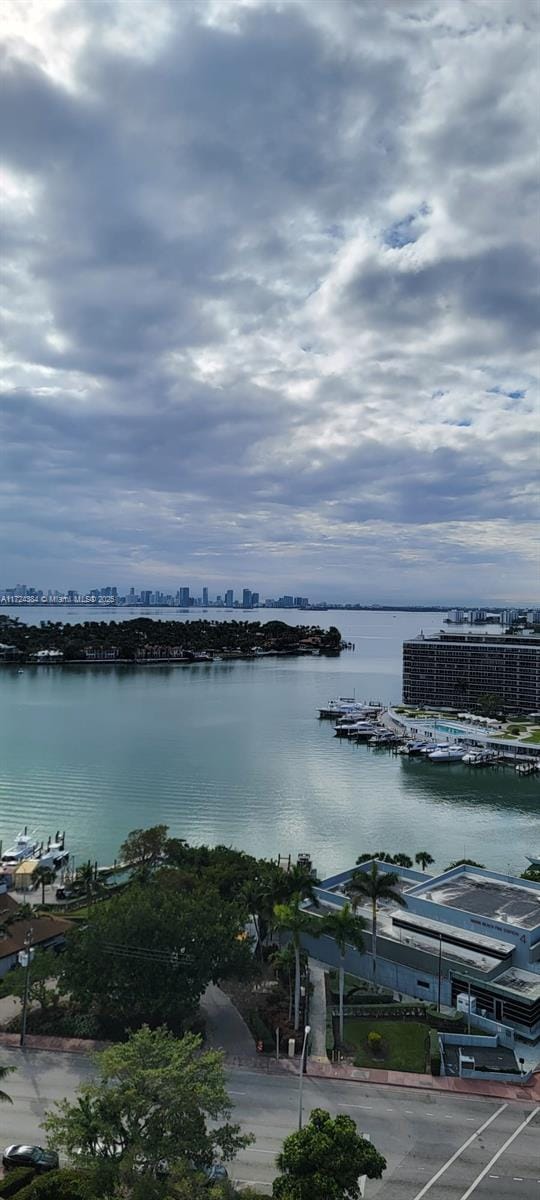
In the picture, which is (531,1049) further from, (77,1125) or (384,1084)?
(77,1125)

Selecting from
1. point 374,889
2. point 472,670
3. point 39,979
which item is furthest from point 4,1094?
point 472,670

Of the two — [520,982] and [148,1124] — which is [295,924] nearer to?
[520,982]

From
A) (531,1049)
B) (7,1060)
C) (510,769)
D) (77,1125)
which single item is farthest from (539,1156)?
(510,769)

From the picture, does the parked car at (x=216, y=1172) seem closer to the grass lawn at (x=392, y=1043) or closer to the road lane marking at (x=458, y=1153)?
the road lane marking at (x=458, y=1153)

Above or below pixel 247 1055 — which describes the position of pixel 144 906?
above

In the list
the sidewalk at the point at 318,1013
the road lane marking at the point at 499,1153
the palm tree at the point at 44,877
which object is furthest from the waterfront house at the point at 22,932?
the road lane marking at the point at 499,1153

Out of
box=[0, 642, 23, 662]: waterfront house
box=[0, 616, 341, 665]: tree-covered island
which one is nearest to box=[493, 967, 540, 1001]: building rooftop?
box=[0, 616, 341, 665]: tree-covered island
